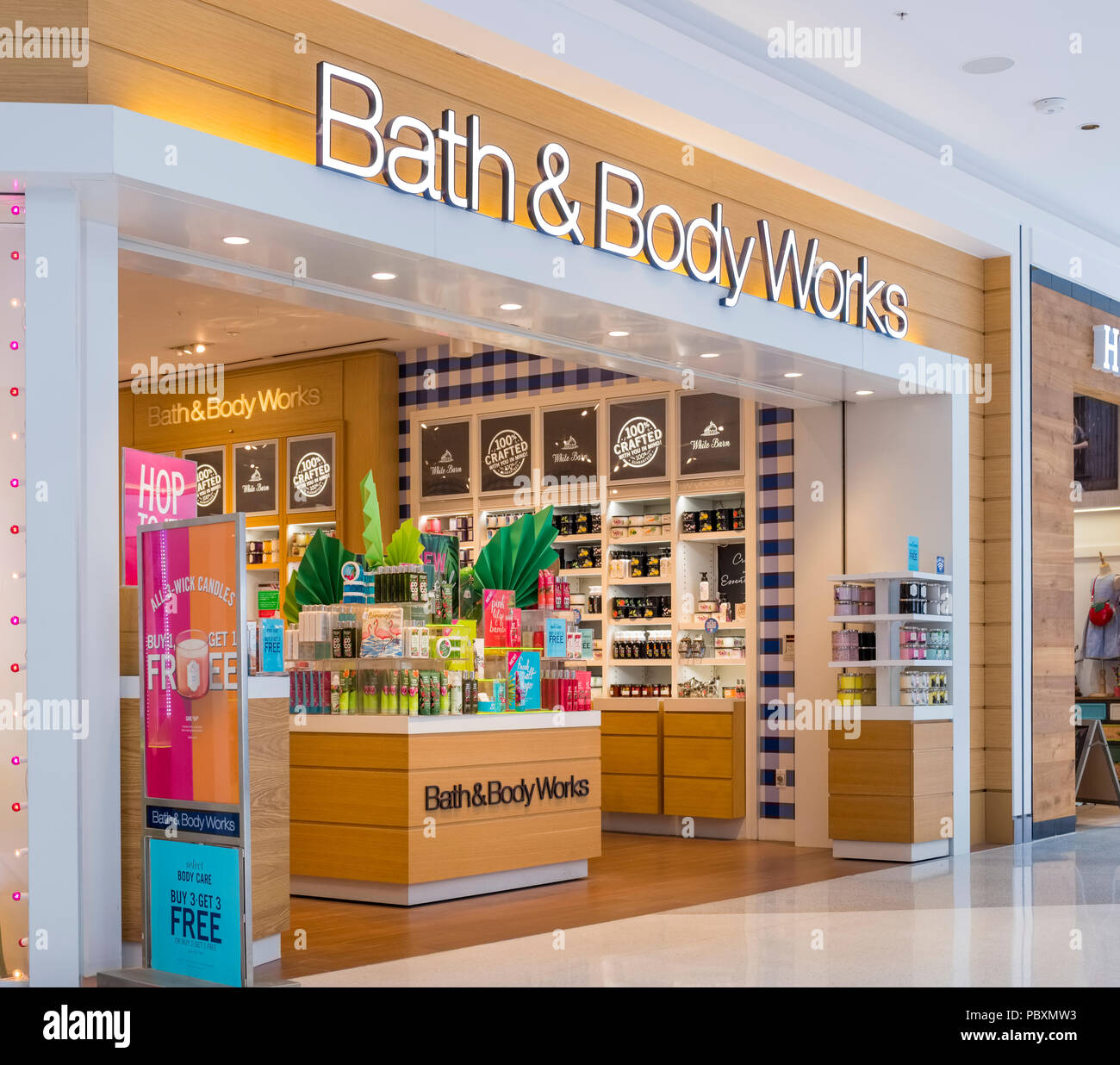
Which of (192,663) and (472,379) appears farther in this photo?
(472,379)

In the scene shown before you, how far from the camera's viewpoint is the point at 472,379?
11.4m

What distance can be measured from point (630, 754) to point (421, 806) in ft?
10.5

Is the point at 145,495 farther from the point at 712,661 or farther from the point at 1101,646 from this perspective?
the point at 1101,646

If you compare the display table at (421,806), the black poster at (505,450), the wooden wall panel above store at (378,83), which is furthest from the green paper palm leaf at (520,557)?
the black poster at (505,450)

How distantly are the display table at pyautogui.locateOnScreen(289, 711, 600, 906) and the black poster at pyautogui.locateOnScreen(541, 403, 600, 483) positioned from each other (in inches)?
128

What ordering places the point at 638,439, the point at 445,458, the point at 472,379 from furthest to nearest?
the point at 445,458, the point at 472,379, the point at 638,439

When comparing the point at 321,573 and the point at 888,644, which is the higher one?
the point at 321,573

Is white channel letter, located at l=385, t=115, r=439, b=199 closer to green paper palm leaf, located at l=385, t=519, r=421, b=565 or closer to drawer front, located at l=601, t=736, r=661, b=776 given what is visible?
green paper palm leaf, located at l=385, t=519, r=421, b=565

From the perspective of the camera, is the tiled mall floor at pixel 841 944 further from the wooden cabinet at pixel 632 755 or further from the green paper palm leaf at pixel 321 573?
the green paper palm leaf at pixel 321 573

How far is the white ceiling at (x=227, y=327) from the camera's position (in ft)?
32.0

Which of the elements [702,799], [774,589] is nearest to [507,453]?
[774,589]

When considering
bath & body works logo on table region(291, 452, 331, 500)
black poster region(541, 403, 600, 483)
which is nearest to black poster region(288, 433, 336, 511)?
bath & body works logo on table region(291, 452, 331, 500)
